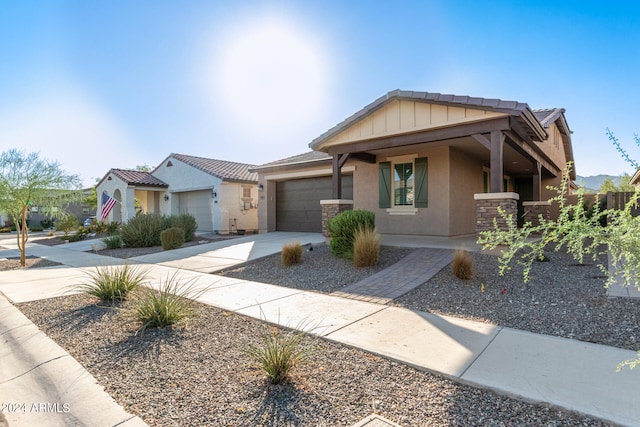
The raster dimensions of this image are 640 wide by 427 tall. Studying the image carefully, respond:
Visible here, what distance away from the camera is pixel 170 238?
1159cm

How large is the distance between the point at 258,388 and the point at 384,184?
9893 millimetres

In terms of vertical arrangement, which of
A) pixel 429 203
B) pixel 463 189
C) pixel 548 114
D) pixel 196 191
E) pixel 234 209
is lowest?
pixel 234 209

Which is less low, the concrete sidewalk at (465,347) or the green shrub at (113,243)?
the green shrub at (113,243)

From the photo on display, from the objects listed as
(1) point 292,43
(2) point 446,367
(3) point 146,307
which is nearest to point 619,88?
(1) point 292,43

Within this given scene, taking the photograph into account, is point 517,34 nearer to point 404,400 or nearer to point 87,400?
point 404,400

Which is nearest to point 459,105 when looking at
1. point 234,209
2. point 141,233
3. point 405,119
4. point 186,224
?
point 405,119

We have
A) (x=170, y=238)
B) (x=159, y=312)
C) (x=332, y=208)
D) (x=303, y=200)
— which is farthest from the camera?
(x=303, y=200)

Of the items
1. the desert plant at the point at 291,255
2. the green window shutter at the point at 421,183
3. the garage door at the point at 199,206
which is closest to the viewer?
the desert plant at the point at 291,255

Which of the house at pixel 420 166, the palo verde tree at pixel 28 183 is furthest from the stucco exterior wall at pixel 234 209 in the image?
the palo verde tree at pixel 28 183

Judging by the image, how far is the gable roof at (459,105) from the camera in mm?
7492

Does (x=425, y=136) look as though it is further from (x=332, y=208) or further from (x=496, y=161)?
(x=332, y=208)

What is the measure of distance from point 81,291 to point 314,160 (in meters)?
A: 9.47

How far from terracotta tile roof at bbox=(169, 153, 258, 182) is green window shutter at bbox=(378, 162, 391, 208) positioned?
8.19m

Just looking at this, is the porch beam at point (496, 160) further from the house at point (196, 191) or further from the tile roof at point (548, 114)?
the house at point (196, 191)
